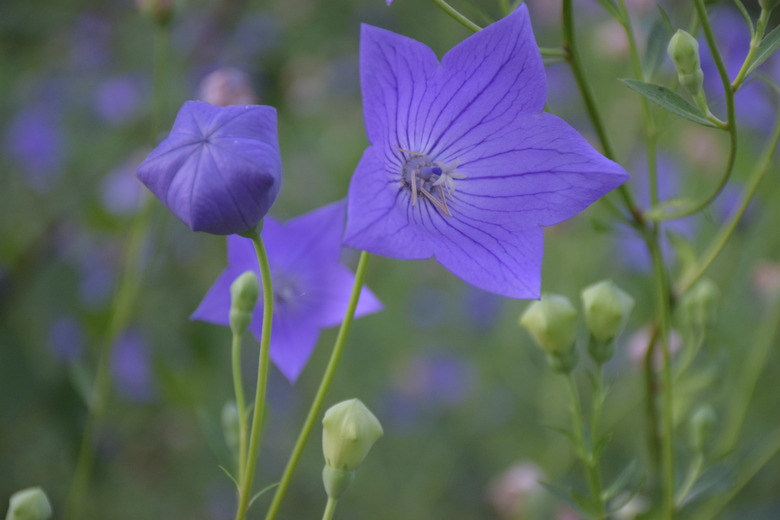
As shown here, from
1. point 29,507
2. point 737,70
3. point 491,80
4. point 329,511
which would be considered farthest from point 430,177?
point 737,70

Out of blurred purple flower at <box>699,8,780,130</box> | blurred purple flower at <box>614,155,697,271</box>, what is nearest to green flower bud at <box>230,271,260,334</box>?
blurred purple flower at <box>614,155,697,271</box>

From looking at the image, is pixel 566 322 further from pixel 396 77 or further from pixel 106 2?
pixel 106 2

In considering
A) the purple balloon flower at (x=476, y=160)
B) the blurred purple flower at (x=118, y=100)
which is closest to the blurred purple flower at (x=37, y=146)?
the blurred purple flower at (x=118, y=100)

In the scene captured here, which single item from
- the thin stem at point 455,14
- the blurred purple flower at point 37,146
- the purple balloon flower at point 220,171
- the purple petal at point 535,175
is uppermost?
the thin stem at point 455,14

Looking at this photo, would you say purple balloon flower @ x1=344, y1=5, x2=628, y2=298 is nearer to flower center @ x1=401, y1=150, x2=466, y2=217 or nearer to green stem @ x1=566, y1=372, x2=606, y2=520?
flower center @ x1=401, y1=150, x2=466, y2=217

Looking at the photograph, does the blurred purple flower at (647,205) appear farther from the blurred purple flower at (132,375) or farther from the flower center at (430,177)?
the blurred purple flower at (132,375)

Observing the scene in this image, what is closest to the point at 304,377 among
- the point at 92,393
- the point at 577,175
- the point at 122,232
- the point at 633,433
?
the point at 122,232
